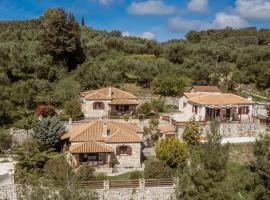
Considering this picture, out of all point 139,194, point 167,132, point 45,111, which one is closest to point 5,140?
point 45,111

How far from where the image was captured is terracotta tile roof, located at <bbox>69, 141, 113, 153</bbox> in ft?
102

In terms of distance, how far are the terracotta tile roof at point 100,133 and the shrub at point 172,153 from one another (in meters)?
2.67

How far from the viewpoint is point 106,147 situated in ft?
104

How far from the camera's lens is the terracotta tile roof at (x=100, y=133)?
3259 centimetres

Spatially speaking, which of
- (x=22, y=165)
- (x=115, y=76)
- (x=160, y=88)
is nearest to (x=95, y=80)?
(x=115, y=76)

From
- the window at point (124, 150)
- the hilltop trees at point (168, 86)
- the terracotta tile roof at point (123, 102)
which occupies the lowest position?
the window at point (124, 150)

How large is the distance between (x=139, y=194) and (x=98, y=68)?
125 ft

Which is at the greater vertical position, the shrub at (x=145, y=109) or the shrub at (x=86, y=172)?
the shrub at (x=145, y=109)

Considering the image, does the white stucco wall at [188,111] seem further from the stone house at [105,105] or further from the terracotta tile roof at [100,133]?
the terracotta tile roof at [100,133]

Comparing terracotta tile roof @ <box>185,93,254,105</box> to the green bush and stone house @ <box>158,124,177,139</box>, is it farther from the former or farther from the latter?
stone house @ <box>158,124,177,139</box>

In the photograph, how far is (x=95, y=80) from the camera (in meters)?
57.5

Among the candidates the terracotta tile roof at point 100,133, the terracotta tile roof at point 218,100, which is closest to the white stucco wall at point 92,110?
the terracotta tile roof at point 100,133

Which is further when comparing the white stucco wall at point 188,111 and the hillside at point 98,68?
the hillside at point 98,68

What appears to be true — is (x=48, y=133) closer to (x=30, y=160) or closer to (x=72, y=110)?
(x=30, y=160)
